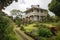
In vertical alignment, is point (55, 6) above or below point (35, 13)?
above

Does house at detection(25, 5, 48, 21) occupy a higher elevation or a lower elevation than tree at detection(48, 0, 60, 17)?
lower

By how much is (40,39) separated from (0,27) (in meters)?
8.29

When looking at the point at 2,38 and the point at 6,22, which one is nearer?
the point at 2,38

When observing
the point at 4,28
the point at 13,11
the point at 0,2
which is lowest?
the point at 13,11

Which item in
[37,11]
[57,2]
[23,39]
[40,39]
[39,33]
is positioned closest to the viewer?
[40,39]

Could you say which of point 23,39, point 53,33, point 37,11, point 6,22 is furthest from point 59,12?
point 37,11

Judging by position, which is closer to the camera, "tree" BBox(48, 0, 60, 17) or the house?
"tree" BBox(48, 0, 60, 17)

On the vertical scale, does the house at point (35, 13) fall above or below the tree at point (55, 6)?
below

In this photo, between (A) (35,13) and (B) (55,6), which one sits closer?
(B) (55,6)

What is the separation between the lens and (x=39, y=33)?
2814 cm

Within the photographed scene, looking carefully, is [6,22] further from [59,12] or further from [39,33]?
[59,12]

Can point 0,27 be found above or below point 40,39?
above

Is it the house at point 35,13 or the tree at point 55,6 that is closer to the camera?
the tree at point 55,6

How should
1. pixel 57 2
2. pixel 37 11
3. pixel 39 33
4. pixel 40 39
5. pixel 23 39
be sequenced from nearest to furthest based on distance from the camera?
pixel 40 39 → pixel 23 39 → pixel 39 33 → pixel 57 2 → pixel 37 11
